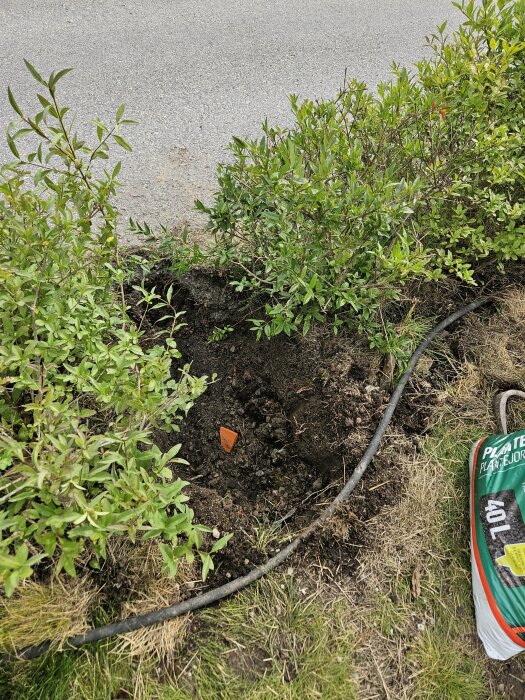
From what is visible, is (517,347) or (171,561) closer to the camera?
(171,561)

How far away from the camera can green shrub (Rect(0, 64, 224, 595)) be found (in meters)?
1.31

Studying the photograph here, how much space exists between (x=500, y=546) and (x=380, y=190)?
58.1 inches

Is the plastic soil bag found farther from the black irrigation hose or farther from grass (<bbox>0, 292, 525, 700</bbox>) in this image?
the black irrigation hose

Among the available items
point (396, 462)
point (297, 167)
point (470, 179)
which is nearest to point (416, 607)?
point (396, 462)

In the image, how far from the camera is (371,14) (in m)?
5.21

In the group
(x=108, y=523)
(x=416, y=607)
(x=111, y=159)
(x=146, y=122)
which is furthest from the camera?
(x=146, y=122)

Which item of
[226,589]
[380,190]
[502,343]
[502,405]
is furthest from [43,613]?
[502,343]

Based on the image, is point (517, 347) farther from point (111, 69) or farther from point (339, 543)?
point (111, 69)

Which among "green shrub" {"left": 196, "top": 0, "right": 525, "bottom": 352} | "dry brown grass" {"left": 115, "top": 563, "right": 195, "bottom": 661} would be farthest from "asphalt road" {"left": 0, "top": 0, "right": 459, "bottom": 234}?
"dry brown grass" {"left": 115, "top": 563, "right": 195, "bottom": 661}

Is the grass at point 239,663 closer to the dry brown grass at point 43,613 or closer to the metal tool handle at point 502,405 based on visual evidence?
the dry brown grass at point 43,613

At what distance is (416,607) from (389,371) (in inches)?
39.3

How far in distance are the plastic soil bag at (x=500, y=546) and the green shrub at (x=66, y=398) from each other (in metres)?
1.15

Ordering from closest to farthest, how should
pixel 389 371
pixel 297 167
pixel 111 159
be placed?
pixel 297 167, pixel 389 371, pixel 111 159

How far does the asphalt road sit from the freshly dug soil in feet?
3.72
